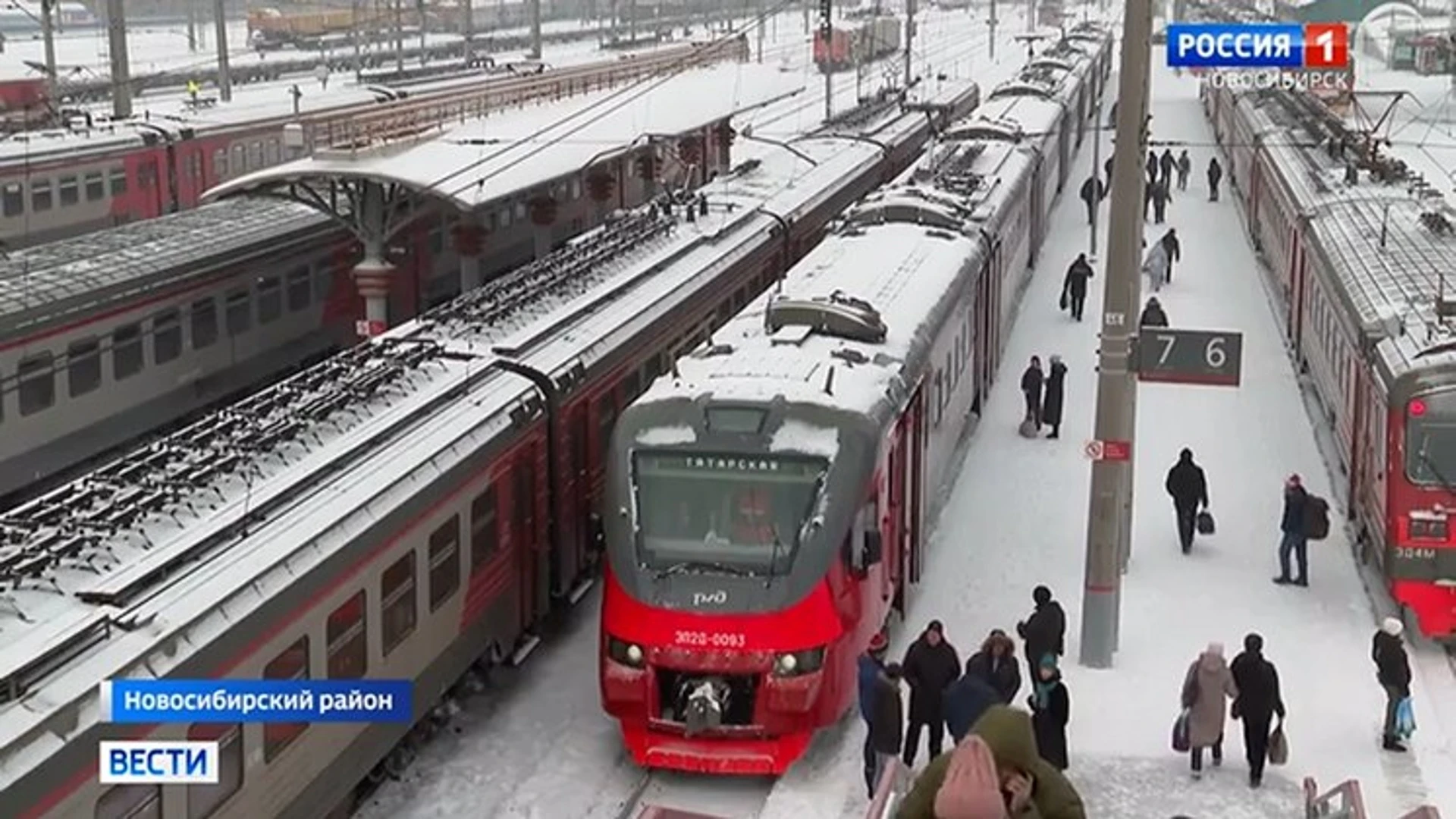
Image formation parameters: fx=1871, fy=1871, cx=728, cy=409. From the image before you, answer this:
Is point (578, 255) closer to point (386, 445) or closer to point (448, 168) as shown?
point (448, 168)

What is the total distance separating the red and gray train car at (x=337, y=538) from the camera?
33.2ft

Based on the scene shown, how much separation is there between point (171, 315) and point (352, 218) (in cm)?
391

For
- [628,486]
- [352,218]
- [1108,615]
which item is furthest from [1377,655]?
[352,218]

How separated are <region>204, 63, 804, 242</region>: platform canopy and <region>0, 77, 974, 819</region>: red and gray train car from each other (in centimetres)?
468

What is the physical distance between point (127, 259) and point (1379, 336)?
14.5 m

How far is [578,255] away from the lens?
22.6m

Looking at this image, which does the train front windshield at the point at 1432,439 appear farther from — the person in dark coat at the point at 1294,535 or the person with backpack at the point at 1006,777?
the person with backpack at the point at 1006,777

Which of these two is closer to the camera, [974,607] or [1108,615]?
[1108,615]

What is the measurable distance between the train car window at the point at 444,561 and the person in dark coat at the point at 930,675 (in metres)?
3.61

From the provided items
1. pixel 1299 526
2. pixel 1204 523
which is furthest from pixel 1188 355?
pixel 1204 523

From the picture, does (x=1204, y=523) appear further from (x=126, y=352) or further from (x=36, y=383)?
(x=36, y=383)

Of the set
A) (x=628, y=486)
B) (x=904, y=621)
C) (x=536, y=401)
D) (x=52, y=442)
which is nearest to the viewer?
(x=628, y=486)

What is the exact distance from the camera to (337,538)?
41.0ft

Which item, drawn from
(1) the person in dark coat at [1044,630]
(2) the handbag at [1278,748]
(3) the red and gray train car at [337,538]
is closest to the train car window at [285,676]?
(3) the red and gray train car at [337,538]
